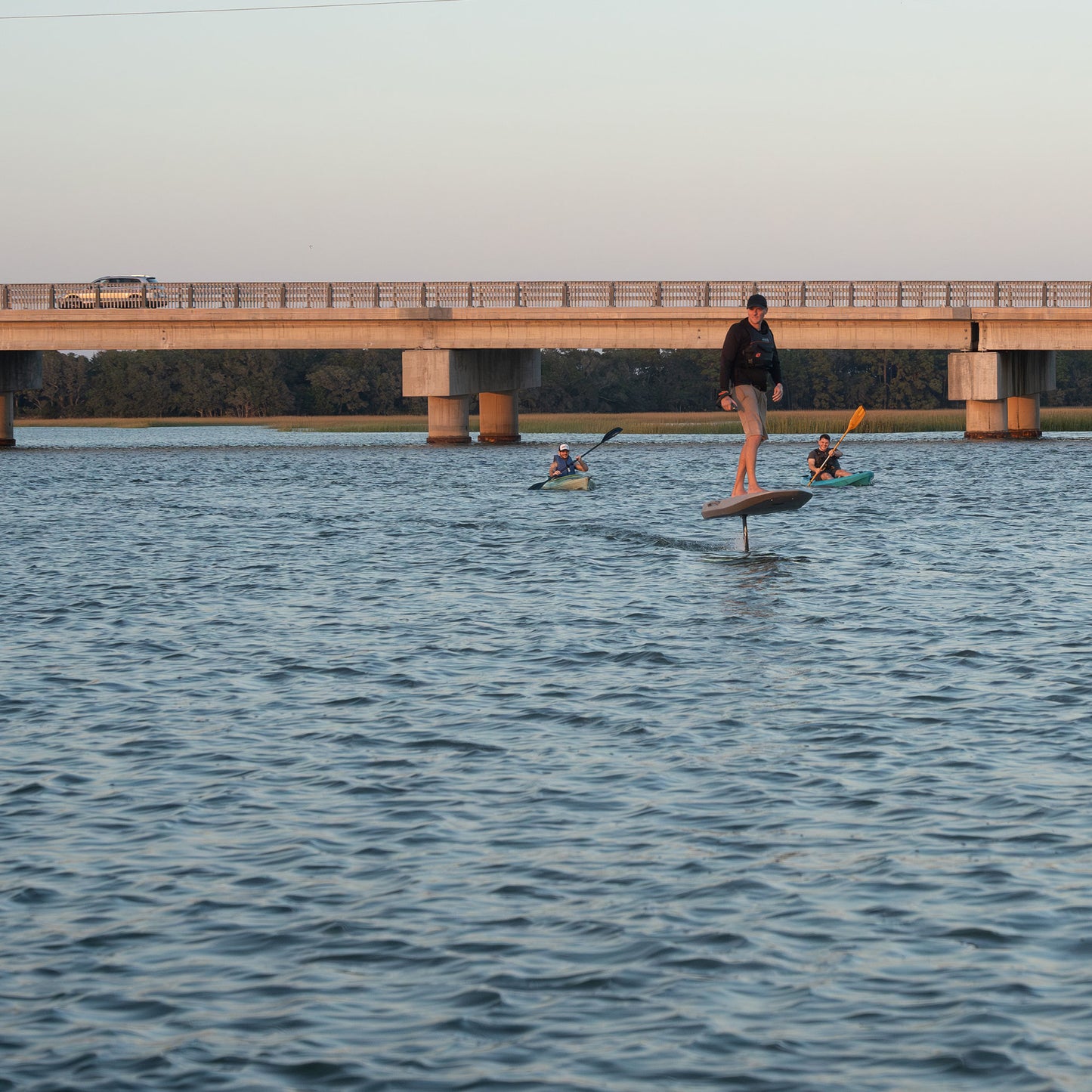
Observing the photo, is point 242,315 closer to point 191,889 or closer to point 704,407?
point 191,889

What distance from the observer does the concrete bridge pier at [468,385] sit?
76812 millimetres

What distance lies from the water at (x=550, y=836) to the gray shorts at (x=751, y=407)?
7.28ft

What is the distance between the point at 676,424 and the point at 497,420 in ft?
81.0

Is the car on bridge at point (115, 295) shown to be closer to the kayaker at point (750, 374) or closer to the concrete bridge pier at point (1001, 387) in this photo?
the concrete bridge pier at point (1001, 387)

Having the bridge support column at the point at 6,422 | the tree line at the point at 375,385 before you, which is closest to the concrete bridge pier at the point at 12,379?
the bridge support column at the point at 6,422

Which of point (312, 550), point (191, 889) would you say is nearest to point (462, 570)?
point (312, 550)

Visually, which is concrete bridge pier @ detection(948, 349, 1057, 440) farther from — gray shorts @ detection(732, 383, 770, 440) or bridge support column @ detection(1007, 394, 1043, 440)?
gray shorts @ detection(732, 383, 770, 440)

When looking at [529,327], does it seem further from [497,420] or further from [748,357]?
[748,357]

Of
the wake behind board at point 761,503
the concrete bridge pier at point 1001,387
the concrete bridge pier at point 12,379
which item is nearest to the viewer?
the wake behind board at point 761,503

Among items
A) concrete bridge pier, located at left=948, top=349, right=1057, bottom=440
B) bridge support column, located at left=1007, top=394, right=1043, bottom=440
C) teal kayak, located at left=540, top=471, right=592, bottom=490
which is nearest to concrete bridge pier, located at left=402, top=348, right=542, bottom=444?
concrete bridge pier, located at left=948, top=349, right=1057, bottom=440

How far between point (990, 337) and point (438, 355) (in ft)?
81.1

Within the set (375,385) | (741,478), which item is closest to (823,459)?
(741,478)

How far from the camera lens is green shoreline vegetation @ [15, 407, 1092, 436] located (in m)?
91.8

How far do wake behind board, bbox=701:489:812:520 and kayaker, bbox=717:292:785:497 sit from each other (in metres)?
0.33
